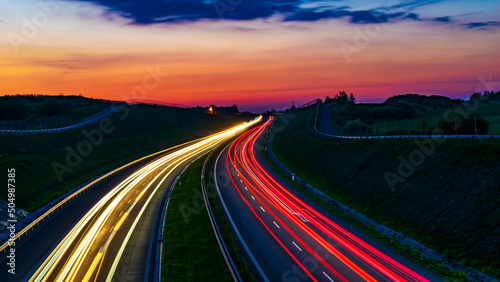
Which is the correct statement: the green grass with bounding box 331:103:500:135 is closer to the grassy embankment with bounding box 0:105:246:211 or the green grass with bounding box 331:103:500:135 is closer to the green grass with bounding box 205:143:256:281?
the green grass with bounding box 205:143:256:281

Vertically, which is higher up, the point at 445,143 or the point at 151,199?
the point at 445,143

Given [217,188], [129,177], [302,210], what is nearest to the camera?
[302,210]

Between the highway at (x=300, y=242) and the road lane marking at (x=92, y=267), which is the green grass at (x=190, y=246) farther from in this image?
the road lane marking at (x=92, y=267)

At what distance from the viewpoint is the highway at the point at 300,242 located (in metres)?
25.2

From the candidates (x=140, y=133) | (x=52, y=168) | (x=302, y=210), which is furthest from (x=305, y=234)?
(x=140, y=133)

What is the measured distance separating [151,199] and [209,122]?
13079cm

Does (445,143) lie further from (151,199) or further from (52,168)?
(52,168)

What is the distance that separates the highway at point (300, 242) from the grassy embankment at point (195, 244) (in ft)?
3.63

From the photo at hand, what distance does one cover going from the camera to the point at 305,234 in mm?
33406

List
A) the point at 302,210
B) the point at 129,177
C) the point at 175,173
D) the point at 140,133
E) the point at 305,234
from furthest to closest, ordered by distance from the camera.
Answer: the point at 140,133 < the point at 175,173 < the point at 129,177 < the point at 302,210 < the point at 305,234

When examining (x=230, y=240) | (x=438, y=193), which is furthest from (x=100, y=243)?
(x=438, y=193)

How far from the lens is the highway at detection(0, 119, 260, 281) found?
25734mm

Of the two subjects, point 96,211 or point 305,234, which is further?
point 96,211

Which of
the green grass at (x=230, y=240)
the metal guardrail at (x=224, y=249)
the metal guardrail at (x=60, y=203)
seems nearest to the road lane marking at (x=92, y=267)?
the metal guardrail at (x=60, y=203)
